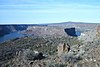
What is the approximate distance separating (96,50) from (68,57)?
2.77 m

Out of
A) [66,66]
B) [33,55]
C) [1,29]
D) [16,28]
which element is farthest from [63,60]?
[16,28]

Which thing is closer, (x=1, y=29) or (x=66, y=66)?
(x=66, y=66)

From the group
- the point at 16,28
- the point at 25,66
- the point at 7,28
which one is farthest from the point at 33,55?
the point at 16,28

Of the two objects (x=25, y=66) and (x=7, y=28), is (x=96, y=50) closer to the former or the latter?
(x=25, y=66)

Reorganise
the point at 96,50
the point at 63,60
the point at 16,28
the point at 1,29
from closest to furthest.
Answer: the point at 63,60 → the point at 96,50 → the point at 1,29 → the point at 16,28

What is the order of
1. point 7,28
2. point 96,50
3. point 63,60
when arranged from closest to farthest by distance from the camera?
point 63,60 < point 96,50 < point 7,28

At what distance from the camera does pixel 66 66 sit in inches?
633

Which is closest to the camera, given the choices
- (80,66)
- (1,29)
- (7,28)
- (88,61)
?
(80,66)

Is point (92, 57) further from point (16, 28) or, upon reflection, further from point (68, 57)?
point (16, 28)

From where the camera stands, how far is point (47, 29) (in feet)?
430

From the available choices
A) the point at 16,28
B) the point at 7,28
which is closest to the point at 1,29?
the point at 7,28

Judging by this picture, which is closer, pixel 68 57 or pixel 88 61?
pixel 88 61

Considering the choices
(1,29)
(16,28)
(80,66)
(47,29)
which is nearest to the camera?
(80,66)

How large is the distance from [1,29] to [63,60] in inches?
5130
